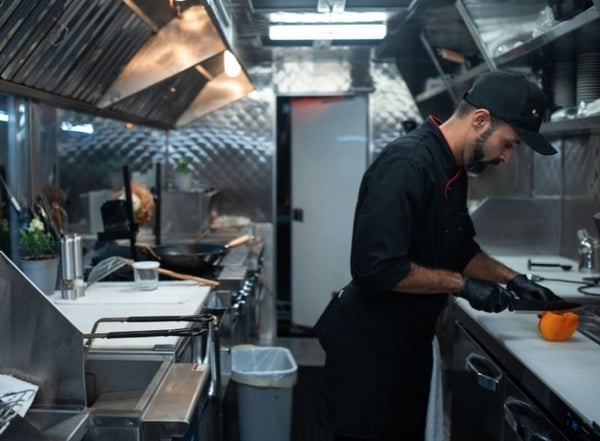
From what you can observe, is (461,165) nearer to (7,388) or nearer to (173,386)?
(173,386)

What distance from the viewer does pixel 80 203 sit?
3.15 m

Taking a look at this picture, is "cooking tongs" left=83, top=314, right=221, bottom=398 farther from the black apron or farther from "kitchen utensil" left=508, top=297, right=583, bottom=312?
"kitchen utensil" left=508, top=297, right=583, bottom=312

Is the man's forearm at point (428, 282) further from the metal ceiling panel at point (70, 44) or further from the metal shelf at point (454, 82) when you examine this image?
the metal shelf at point (454, 82)

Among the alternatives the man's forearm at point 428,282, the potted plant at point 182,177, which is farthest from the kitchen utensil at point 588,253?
the potted plant at point 182,177

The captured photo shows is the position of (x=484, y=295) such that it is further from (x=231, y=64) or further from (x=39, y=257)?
(x=231, y=64)

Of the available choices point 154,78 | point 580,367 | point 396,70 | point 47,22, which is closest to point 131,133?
point 154,78

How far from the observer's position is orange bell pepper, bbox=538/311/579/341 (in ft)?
5.75

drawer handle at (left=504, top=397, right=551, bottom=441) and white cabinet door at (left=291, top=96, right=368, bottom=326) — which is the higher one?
white cabinet door at (left=291, top=96, right=368, bottom=326)

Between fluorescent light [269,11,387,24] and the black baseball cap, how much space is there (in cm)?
126

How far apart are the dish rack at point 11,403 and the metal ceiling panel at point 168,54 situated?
1747 mm

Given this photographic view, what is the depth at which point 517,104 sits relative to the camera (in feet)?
5.52

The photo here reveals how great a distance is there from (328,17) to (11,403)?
7.64ft

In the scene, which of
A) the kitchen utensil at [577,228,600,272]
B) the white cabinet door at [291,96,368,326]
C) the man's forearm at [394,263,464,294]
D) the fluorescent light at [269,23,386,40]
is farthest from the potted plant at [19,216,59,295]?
the white cabinet door at [291,96,368,326]

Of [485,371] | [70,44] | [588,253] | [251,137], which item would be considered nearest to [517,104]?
[485,371]
